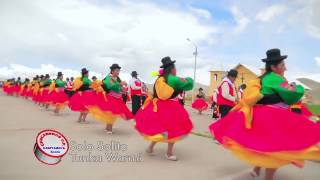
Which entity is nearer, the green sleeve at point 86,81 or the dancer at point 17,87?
the green sleeve at point 86,81

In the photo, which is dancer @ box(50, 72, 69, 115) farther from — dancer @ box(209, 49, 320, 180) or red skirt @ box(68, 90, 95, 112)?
dancer @ box(209, 49, 320, 180)

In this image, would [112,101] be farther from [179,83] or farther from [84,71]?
[84,71]

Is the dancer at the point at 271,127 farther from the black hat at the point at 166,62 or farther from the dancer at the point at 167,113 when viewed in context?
the black hat at the point at 166,62

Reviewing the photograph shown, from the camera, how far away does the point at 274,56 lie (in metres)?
5.50

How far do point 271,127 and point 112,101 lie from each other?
585cm

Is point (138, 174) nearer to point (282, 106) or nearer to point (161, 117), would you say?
point (161, 117)

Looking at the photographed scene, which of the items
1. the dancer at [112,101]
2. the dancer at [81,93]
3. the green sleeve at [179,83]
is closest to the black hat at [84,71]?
the dancer at [81,93]

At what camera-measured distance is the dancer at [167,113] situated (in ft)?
22.7

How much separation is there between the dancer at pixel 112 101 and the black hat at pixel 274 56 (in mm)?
5300

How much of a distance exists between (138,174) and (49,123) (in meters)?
7.71

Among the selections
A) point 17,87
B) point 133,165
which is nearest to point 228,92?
point 133,165

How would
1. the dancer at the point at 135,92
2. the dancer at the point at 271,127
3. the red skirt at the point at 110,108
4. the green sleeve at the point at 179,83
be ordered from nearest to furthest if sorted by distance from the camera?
the dancer at the point at 271,127
the green sleeve at the point at 179,83
the red skirt at the point at 110,108
the dancer at the point at 135,92

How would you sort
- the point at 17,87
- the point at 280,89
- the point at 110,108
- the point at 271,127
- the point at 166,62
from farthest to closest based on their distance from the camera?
1. the point at 17,87
2. the point at 110,108
3. the point at 166,62
4. the point at 280,89
5. the point at 271,127

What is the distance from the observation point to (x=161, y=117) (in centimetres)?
699
